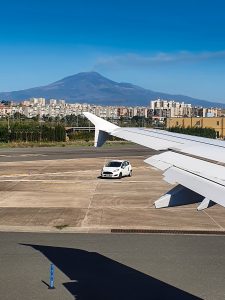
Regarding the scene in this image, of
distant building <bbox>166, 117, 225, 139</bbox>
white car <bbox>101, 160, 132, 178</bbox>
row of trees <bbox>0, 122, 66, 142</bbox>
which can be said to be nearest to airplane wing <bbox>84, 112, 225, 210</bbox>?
white car <bbox>101, 160, 132, 178</bbox>

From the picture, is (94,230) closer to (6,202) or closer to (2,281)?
(2,281)

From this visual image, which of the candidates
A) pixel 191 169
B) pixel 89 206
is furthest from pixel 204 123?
pixel 191 169

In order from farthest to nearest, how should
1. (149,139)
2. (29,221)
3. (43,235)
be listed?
(29,221)
(43,235)
(149,139)

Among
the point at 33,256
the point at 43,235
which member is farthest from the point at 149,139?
the point at 43,235

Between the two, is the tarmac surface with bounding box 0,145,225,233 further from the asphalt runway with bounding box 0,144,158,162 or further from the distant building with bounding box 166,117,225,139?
the distant building with bounding box 166,117,225,139

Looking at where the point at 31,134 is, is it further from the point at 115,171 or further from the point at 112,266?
the point at 112,266
